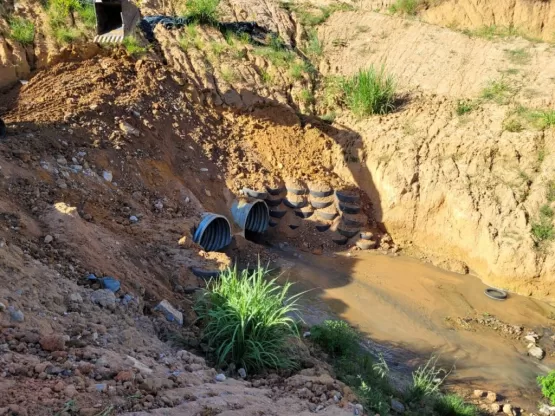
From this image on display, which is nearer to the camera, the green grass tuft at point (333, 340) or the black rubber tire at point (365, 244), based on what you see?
the green grass tuft at point (333, 340)

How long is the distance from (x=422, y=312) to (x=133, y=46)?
6.36m

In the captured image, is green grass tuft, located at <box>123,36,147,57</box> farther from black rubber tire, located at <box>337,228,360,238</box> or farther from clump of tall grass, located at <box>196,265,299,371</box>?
clump of tall grass, located at <box>196,265,299,371</box>

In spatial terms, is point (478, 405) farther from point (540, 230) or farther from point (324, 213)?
point (324, 213)

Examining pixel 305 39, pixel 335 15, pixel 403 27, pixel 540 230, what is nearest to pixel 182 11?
pixel 305 39

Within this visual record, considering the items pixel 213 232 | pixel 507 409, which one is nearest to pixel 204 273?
pixel 213 232

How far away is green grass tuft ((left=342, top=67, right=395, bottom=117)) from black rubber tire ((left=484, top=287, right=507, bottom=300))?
3.86 meters

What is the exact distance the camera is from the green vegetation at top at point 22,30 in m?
7.33

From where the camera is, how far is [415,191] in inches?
340

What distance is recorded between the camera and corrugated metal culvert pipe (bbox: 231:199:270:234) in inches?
303

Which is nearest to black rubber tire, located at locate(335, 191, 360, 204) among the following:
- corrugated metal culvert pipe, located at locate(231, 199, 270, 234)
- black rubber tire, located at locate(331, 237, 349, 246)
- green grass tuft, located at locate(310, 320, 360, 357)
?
black rubber tire, located at locate(331, 237, 349, 246)

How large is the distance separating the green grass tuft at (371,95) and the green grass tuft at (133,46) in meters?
4.06

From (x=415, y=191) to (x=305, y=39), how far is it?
470cm

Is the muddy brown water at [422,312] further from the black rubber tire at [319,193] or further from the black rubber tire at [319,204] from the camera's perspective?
the black rubber tire at [319,193]

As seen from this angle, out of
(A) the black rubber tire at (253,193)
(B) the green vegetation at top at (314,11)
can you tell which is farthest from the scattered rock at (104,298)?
(B) the green vegetation at top at (314,11)
